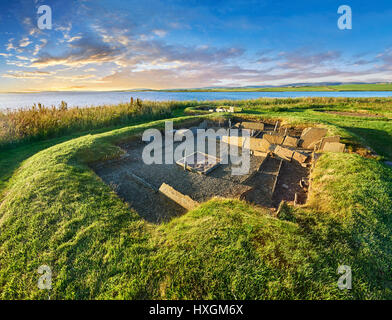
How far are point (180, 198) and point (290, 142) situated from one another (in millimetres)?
7465

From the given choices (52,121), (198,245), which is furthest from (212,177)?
(52,121)

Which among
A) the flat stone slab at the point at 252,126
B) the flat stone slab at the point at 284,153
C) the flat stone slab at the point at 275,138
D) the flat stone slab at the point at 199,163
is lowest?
the flat stone slab at the point at 199,163

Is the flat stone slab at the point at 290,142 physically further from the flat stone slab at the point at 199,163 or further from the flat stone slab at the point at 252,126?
the flat stone slab at the point at 199,163

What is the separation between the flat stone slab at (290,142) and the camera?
9141mm

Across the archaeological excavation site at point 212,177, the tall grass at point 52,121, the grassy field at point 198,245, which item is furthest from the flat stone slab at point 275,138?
the tall grass at point 52,121

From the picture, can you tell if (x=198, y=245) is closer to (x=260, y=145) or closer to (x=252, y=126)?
(x=260, y=145)

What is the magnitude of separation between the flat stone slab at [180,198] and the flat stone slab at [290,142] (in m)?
7.24

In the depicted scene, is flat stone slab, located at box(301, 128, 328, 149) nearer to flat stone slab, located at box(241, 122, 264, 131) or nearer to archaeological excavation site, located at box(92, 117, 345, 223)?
archaeological excavation site, located at box(92, 117, 345, 223)

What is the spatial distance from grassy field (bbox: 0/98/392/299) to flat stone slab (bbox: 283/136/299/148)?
A: 4299 mm

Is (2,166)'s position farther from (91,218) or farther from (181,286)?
(181,286)

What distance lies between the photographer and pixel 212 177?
6.29 metres

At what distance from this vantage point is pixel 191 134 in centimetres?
1088

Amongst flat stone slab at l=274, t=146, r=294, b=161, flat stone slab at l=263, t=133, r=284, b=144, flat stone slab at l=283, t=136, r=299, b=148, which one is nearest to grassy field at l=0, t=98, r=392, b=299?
flat stone slab at l=274, t=146, r=294, b=161
